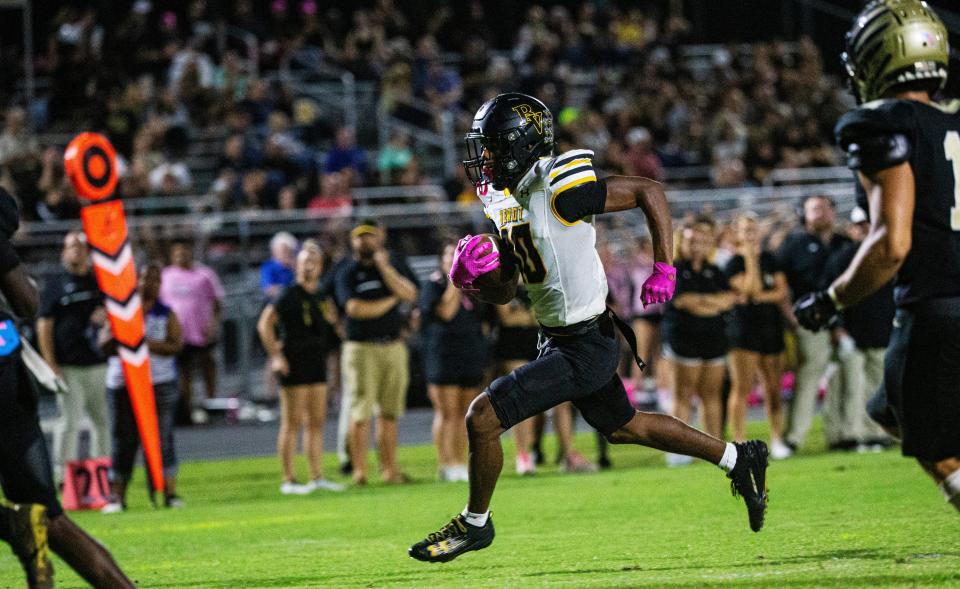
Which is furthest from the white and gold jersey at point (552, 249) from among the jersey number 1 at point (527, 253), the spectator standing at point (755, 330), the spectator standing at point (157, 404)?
the spectator standing at point (755, 330)

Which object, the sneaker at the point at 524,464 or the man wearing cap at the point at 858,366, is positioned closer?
the sneaker at the point at 524,464

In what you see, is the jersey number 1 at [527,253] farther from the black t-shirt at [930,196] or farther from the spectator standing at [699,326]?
the spectator standing at [699,326]

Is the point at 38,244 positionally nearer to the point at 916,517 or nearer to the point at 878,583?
the point at 916,517

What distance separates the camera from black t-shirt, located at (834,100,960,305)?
4.65m

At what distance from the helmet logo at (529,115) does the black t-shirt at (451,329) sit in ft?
19.9

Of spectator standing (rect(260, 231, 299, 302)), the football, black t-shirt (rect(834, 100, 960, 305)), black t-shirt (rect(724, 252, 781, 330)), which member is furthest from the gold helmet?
spectator standing (rect(260, 231, 299, 302))

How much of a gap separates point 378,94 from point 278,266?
599 centimetres

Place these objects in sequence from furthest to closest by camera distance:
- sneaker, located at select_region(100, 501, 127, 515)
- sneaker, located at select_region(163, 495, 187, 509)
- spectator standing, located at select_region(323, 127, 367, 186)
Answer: spectator standing, located at select_region(323, 127, 367, 186) < sneaker, located at select_region(163, 495, 187, 509) < sneaker, located at select_region(100, 501, 127, 515)

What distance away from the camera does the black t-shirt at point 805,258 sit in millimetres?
A: 12805

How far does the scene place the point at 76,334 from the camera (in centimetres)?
1207

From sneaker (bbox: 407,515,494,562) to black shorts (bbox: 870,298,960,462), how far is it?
6.78 feet

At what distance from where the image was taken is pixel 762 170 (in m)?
20.8

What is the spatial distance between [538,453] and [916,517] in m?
6.42

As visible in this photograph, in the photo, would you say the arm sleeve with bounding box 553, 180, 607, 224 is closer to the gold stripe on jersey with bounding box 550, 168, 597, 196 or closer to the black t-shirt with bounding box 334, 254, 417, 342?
the gold stripe on jersey with bounding box 550, 168, 597, 196
